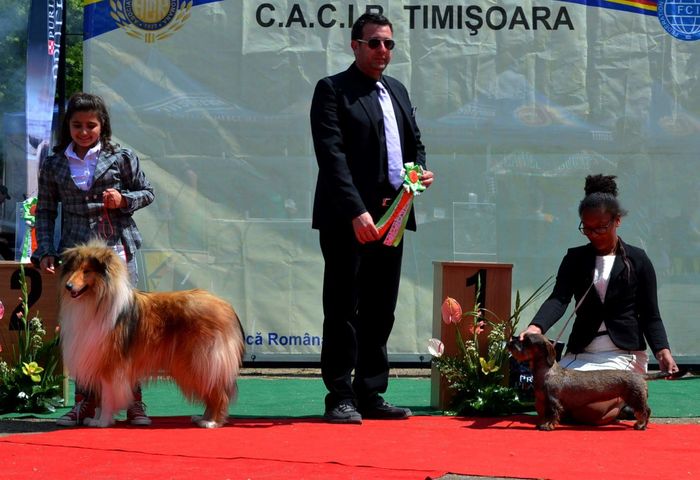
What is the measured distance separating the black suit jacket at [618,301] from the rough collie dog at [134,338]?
68.5 inches

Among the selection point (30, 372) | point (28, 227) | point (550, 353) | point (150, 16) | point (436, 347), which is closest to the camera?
point (550, 353)

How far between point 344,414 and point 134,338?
1.16 m

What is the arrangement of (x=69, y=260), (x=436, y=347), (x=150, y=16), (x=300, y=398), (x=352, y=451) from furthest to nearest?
1. (x=150, y=16)
2. (x=300, y=398)
3. (x=436, y=347)
4. (x=69, y=260)
5. (x=352, y=451)

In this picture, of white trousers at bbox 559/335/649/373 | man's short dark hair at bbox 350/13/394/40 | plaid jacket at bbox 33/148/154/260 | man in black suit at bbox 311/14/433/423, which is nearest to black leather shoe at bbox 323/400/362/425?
man in black suit at bbox 311/14/433/423

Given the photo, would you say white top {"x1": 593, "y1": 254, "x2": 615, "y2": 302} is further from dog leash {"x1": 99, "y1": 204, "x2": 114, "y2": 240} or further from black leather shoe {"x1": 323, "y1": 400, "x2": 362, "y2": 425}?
dog leash {"x1": 99, "y1": 204, "x2": 114, "y2": 240}

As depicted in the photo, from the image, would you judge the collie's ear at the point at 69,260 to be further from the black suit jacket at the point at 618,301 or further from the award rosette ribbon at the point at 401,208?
the black suit jacket at the point at 618,301

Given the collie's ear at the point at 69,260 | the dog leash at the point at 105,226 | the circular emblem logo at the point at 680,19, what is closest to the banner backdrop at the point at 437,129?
A: the circular emblem logo at the point at 680,19

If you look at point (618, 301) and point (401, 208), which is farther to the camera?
point (618, 301)

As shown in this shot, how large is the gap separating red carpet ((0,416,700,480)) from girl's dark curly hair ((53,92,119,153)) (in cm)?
149

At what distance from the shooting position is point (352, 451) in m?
5.19

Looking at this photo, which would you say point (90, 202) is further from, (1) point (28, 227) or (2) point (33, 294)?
(1) point (28, 227)

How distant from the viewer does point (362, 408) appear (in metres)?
6.46

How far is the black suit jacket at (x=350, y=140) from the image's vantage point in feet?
20.2

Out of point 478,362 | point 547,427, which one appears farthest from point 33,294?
point 547,427
